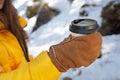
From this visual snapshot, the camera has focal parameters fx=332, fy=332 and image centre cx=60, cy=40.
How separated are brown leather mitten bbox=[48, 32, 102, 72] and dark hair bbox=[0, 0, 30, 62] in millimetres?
672

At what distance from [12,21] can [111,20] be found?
426 centimetres

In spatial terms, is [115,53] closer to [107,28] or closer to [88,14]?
[107,28]

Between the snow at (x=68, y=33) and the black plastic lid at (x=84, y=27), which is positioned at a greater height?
the black plastic lid at (x=84, y=27)

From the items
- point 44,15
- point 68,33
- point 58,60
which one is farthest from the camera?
point 44,15

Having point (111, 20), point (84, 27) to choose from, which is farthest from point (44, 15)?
point (84, 27)

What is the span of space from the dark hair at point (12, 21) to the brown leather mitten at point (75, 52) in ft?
2.21

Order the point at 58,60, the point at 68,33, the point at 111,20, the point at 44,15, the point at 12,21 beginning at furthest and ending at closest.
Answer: the point at 44,15 < the point at 68,33 < the point at 111,20 < the point at 12,21 < the point at 58,60

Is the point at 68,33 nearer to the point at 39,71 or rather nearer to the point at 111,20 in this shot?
the point at 111,20

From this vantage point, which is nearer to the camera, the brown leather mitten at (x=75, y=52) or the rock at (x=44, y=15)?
the brown leather mitten at (x=75, y=52)

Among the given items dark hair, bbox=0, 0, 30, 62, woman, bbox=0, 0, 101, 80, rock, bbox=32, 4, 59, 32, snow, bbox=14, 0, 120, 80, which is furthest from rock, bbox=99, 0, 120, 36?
woman, bbox=0, 0, 101, 80

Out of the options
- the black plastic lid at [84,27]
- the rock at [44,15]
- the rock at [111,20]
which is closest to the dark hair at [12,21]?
the black plastic lid at [84,27]

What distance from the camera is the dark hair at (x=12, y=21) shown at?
7.45 ft

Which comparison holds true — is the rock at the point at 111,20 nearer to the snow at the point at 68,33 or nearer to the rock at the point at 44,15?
the snow at the point at 68,33

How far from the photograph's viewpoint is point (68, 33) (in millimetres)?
6781
